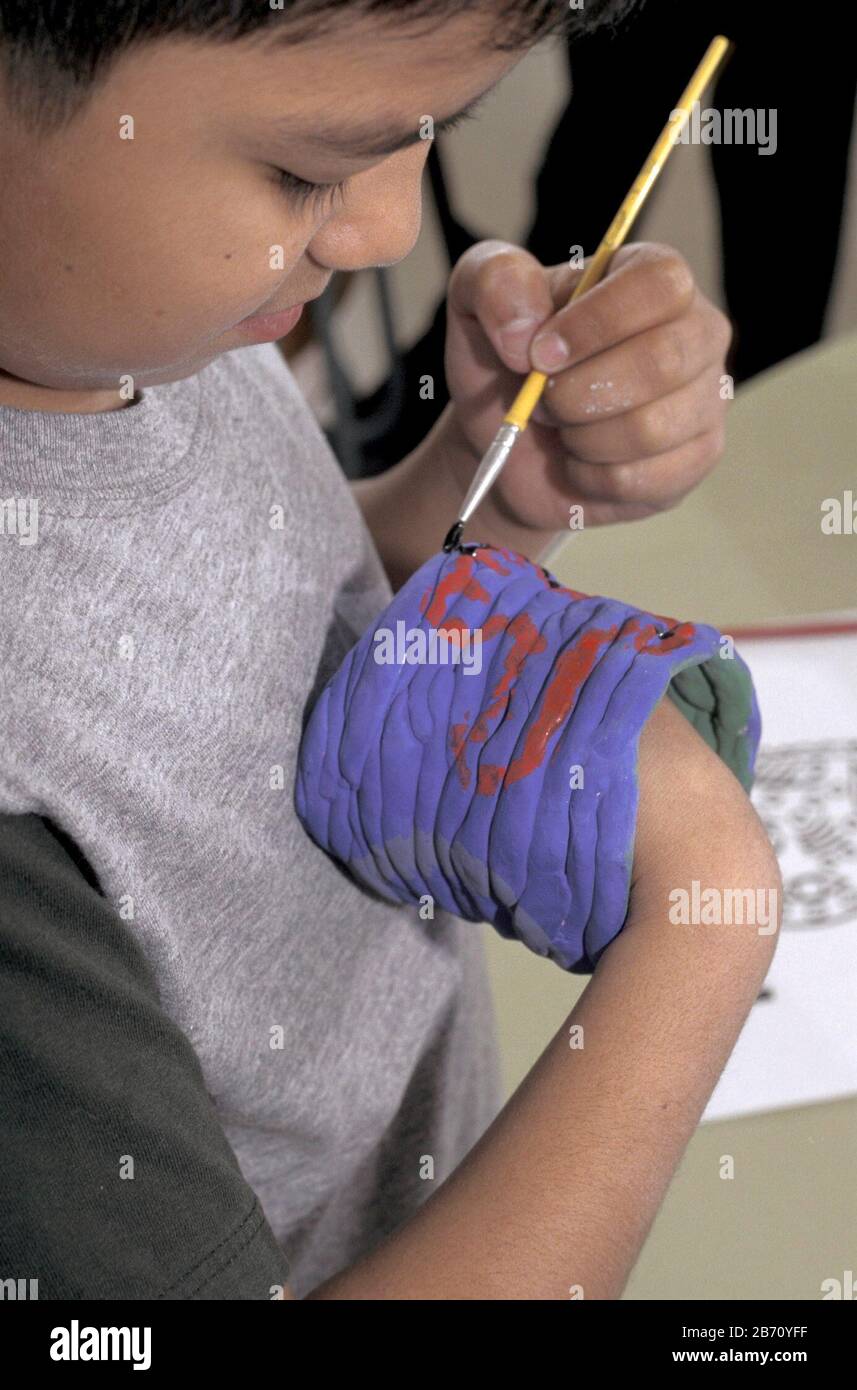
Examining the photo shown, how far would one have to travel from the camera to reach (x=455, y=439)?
2.31 ft

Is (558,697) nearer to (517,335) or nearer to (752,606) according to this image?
(517,335)

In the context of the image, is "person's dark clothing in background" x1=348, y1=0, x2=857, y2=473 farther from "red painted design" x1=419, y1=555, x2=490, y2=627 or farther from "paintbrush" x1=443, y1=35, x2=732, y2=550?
"red painted design" x1=419, y1=555, x2=490, y2=627

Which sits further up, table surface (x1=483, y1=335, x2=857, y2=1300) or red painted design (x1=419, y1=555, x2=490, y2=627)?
red painted design (x1=419, y1=555, x2=490, y2=627)

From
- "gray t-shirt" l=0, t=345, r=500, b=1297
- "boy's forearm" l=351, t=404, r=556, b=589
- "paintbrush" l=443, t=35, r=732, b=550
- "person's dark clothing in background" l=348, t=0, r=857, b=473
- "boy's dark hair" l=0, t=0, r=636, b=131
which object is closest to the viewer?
"boy's dark hair" l=0, t=0, r=636, b=131

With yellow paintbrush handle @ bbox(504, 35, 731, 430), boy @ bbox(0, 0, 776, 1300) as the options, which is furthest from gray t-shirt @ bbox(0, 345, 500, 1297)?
yellow paintbrush handle @ bbox(504, 35, 731, 430)

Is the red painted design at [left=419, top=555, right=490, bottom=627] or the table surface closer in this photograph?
the red painted design at [left=419, top=555, right=490, bottom=627]

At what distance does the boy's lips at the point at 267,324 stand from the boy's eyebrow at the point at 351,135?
82mm

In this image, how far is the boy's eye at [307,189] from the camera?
0.36 metres

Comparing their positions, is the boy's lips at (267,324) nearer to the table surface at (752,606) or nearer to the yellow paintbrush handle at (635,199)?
the yellow paintbrush handle at (635,199)

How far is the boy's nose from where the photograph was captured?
0.40m

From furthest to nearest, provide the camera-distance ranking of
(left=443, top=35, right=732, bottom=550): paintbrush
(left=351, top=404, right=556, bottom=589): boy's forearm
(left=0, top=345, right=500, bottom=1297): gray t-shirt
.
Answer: (left=351, top=404, right=556, bottom=589): boy's forearm → (left=443, top=35, right=732, bottom=550): paintbrush → (left=0, top=345, right=500, bottom=1297): gray t-shirt

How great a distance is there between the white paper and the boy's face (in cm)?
39

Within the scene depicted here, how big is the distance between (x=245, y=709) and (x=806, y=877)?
1.16 ft

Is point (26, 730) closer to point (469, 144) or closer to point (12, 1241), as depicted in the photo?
point (12, 1241)
